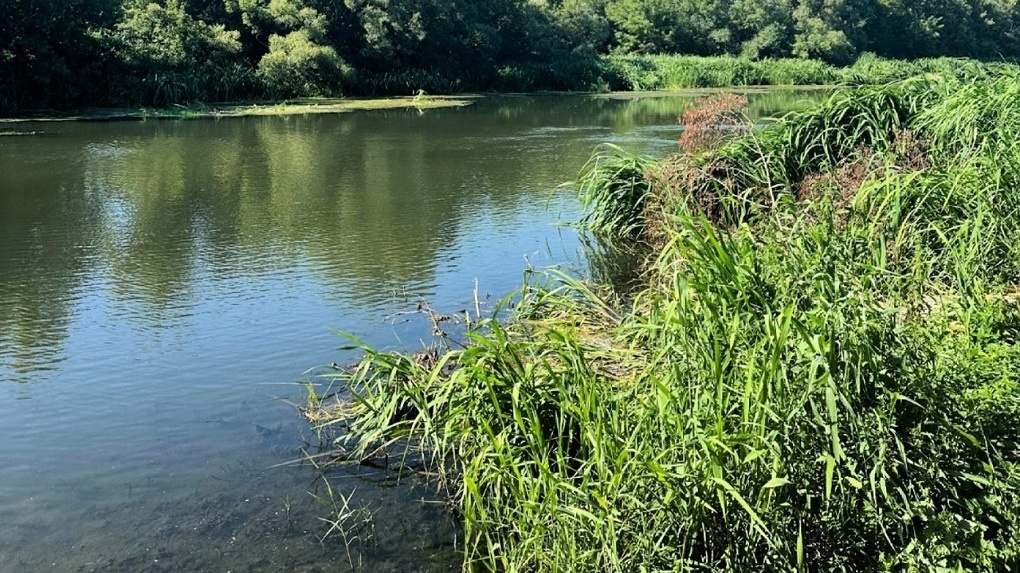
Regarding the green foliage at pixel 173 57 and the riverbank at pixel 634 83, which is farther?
the green foliage at pixel 173 57

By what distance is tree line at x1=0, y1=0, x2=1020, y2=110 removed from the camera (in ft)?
95.5

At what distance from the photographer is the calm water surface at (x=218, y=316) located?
420 centimetres

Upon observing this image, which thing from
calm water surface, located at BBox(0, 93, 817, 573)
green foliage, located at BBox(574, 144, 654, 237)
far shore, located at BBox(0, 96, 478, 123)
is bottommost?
calm water surface, located at BBox(0, 93, 817, 573)

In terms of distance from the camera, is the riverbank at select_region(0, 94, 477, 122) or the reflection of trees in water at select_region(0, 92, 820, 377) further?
the riverbank at select_region(0, 94, 477, 122)

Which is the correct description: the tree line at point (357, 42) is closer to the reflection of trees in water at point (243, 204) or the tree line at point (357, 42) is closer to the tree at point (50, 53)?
the tree at point (50, 53)

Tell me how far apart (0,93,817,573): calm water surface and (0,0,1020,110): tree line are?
1247 cm

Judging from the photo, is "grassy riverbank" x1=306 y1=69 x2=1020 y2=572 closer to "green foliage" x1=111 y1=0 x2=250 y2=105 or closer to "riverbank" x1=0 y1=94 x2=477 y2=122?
"riverbank" x1=0 y1=94 x2=477 y2=122

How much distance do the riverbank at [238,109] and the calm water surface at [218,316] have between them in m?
8.47

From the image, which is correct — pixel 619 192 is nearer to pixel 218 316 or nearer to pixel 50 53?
pixel 218 316

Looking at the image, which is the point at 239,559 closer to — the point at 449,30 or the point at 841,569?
the point at 841,569

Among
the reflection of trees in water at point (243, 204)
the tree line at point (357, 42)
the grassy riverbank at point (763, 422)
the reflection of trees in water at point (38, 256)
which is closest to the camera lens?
the grassy riverbank at point (763, 422)

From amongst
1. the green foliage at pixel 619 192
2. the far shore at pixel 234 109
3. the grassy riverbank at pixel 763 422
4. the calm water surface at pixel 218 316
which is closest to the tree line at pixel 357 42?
Result: the far shore at pixel 234 109

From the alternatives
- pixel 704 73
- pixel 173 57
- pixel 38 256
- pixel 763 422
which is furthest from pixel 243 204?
pixel 704 73

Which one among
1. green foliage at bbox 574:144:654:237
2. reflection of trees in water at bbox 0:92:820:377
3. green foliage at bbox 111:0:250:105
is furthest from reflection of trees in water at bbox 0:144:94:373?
green foliage at bbox 111:0:250:105
